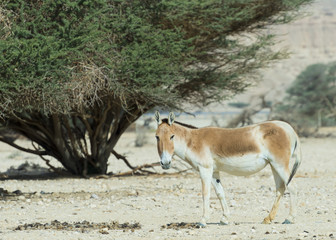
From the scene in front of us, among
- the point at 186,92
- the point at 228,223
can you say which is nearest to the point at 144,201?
the point at 228,223

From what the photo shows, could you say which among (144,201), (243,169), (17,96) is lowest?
(144,201)

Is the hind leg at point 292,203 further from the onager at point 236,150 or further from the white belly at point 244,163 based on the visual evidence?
the white belly at point 244,163

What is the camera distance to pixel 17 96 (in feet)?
42.5

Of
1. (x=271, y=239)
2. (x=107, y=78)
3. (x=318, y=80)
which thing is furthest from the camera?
(x=318, y=80)

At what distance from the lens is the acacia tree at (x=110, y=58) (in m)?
12.5

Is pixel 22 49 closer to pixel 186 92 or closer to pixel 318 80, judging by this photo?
pixel 186 92

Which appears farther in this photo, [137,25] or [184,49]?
[184,49]

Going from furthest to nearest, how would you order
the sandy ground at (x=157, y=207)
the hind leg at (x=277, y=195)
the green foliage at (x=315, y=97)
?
the green foliage at (x=315, y=97)
the hind leg at (x=277, y=195)
the sandy ground at (x=157, y=207)

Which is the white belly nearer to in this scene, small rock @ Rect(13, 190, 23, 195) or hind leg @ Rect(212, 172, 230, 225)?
hind leg @ Rect(212, 172, 230, 225)

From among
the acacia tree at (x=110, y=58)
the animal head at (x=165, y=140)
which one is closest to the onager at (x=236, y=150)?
the animal head at (x=165, y=140)

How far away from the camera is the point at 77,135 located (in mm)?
19078

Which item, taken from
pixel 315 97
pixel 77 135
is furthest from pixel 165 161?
pixel 315 97

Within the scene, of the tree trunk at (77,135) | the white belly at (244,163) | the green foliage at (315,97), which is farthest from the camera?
the green foliage at (315,97)

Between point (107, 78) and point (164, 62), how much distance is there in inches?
76.8
